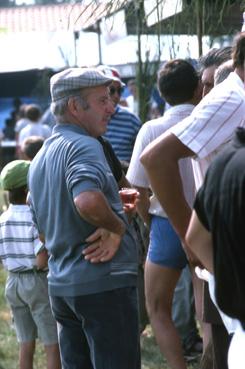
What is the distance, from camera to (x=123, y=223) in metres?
3.54

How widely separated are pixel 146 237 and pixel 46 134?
822 centimetres

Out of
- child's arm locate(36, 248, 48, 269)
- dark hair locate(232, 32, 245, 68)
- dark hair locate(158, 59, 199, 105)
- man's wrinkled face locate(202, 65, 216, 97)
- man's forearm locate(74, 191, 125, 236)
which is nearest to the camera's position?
dark hair locate(232, 32, 245, 68)

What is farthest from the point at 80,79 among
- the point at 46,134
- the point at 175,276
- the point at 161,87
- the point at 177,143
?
the point at 46,134

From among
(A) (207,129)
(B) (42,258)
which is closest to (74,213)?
(A) (207,129)

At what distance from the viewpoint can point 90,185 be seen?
3391mm

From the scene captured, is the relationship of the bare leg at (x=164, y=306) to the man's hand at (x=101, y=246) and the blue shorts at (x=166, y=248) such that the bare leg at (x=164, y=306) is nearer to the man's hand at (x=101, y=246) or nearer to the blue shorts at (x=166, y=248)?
the blue shorts at (x=166, y=248)

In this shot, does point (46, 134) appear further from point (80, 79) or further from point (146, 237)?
point (80, 79)

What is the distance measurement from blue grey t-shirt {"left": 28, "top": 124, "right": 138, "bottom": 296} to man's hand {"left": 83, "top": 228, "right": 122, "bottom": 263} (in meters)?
0.03

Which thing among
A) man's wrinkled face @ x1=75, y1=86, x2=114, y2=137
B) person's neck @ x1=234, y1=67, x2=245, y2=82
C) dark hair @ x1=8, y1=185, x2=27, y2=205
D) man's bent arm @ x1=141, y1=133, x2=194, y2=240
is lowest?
dark hair @ x1=8, y1=185, x2=27, y2=205

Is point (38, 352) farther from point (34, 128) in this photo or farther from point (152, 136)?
point (34, 128)

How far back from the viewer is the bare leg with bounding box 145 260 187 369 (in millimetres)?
4652

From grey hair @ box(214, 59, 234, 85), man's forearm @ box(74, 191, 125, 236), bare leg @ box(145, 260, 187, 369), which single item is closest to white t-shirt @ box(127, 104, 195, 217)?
bare leg @ box(145, 260, 187, 369)

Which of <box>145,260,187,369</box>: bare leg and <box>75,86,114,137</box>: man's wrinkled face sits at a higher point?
<box>75,86,114,137</box>: man's wrinkled face

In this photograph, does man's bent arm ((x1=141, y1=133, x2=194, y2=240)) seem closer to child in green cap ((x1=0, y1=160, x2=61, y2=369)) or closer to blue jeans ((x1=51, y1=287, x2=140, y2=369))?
blue jeans ((x1=51, y1=287, x2=140, y2=369))
